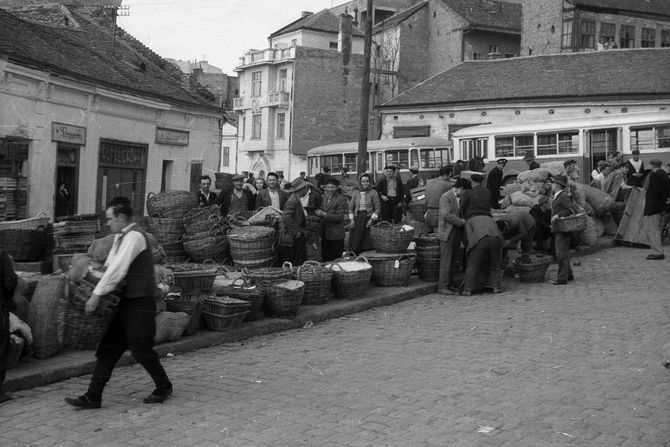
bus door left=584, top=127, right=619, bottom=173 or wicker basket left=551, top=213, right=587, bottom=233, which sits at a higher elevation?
bus door left=584, top=127, right=619, bottom=173

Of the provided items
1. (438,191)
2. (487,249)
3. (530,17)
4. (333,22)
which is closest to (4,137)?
(438,191)

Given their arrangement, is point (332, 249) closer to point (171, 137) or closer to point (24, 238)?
point (24, 238)

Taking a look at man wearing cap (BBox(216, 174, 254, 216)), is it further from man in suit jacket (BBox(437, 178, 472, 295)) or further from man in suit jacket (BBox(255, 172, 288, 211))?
man in suit jacket (BBox(437, 178, 472, 295))

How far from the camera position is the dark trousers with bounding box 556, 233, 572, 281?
13.5m

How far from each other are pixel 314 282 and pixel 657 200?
7.50 metres

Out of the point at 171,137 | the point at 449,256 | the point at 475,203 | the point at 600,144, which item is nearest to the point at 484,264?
the point at 449,256

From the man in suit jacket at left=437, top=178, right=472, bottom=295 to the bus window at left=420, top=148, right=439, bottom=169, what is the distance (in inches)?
732

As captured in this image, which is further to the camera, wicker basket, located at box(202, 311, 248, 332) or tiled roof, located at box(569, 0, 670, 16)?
tiled roof, located at box(569, 0, 670, 16)

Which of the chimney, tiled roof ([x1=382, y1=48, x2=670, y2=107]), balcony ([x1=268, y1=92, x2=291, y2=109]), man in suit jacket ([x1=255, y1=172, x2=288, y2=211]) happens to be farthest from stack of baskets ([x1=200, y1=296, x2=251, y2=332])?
the chimney

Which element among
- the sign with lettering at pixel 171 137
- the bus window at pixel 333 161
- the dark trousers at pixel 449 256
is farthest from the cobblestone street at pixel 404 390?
the bus window at pixel 333 161

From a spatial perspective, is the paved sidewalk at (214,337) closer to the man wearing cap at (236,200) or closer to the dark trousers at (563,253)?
the dark trousers at (563,253)

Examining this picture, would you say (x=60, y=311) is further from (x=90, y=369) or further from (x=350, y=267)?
(x=350, y=267)

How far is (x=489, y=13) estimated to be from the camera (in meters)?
56.0

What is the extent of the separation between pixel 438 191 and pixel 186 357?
7339 mm
